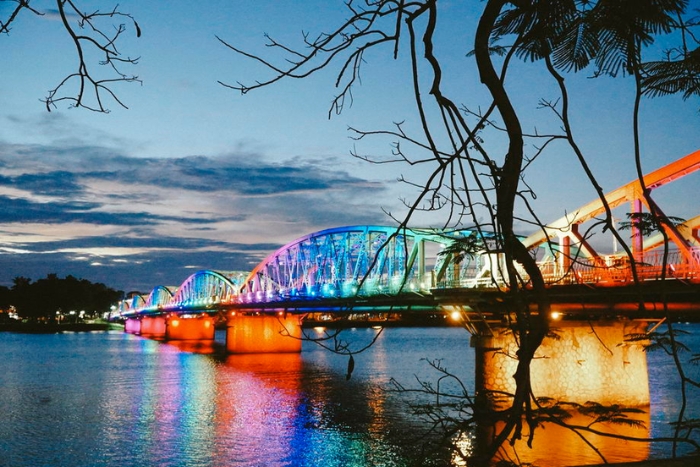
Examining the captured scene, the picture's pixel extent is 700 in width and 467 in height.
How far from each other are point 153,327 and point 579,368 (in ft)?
454

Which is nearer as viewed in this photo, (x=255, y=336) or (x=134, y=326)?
(x=255, y=336)

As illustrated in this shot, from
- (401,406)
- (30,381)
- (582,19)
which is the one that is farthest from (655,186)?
(30,381)

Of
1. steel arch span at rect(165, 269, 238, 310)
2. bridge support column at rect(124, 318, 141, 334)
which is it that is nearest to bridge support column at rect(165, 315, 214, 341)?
steel arch span at rect(165, 269, 238, 310)

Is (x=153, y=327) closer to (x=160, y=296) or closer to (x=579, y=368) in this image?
(x=160, y=296)

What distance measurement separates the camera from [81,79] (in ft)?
9.48

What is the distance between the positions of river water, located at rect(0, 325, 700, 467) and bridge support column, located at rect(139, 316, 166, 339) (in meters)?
83.9

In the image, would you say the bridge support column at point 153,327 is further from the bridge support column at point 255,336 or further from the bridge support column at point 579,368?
the bridge support column at point 579,368

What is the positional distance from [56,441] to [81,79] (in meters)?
31.0

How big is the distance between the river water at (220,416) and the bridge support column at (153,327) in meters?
83.9

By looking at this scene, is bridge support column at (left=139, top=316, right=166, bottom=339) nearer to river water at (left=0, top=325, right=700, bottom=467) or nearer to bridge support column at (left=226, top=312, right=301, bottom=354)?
bridge support column at (left=226, top=312, right=301, bottom=354)

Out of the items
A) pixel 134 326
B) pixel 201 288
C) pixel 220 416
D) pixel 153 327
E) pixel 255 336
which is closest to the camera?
pixel 220 416

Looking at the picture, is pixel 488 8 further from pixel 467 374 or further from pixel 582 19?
pixel 467 374

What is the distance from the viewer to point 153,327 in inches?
6344

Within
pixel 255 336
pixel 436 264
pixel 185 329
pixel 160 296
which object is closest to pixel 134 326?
pixel 160 296
